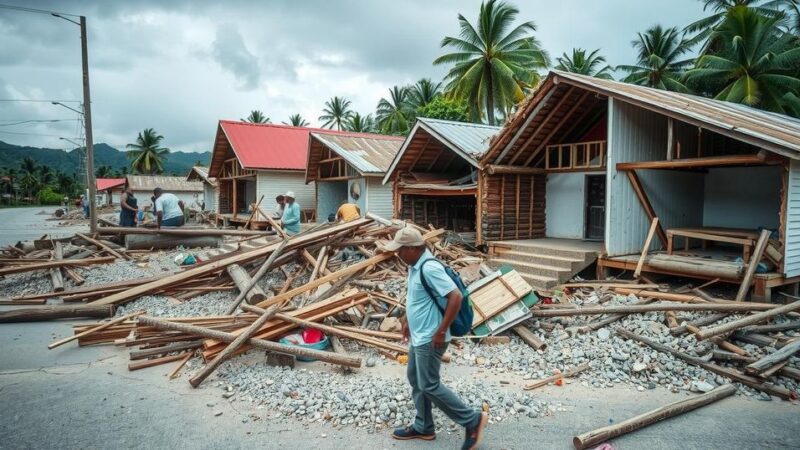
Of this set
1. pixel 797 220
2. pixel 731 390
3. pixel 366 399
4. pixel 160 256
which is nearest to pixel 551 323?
pixel 731 390

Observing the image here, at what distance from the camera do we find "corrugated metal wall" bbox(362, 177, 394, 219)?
A: 19797 millimetres

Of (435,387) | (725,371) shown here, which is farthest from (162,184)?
(725,371)

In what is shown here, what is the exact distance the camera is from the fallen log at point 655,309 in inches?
294

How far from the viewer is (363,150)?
20969 mm

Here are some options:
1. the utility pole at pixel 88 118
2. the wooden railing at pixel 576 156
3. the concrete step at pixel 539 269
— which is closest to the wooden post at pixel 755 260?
the concrete step at pixel 539 269

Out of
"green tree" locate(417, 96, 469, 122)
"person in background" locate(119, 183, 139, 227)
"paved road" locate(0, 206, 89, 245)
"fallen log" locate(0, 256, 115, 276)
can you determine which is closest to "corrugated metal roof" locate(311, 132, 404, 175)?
"person in background" locate(119, 183, 139, 227)

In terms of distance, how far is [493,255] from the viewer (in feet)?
42.2

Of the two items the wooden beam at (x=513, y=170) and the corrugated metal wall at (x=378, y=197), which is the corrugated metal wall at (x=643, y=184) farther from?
the corrugated metal wall at (x=378, y=197)

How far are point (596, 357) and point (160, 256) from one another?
12.9m

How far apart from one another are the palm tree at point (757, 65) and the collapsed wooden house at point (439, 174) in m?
16.9

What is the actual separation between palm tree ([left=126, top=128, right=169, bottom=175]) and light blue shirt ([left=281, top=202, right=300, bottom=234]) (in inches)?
2346

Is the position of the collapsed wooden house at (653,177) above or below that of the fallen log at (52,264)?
above

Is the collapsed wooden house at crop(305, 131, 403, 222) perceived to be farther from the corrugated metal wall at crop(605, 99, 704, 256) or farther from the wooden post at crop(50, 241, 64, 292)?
the wooden post at crop(50, 241, 64, 292)

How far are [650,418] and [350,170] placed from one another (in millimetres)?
17387
